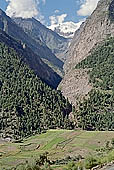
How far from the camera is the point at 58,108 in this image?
7815 inches

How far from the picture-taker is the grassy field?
111481 millimetres

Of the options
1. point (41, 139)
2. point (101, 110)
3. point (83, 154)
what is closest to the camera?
point (83, 154)

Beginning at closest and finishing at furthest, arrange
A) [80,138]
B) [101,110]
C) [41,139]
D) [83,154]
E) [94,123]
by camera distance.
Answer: [83,154]
[80,138]
[41,139]
[94,123]
[101,110]

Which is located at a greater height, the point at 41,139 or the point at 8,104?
the point at 8,104

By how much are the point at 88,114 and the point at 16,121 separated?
4189 cm

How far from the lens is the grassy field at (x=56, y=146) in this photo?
111 m

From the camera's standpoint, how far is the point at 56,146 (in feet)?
434

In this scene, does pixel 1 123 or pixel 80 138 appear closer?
pixel 80 138

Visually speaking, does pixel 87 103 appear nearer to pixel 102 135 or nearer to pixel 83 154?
pixel 102 135

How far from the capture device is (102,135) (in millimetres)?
139500

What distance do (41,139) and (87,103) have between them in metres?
52.0

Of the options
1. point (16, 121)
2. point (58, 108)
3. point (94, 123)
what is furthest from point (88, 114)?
point (16, 121)

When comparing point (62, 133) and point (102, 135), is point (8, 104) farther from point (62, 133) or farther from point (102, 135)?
point (102, 135)

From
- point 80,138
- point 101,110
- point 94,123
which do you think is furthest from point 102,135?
point 101,110
